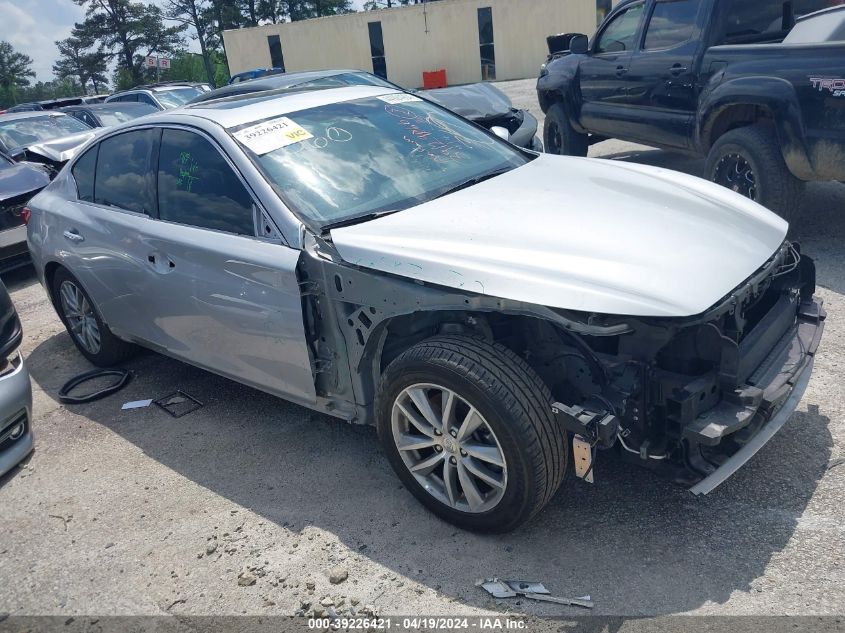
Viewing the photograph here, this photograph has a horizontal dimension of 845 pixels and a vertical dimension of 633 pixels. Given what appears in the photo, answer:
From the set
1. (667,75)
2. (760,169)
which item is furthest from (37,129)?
(760,169)

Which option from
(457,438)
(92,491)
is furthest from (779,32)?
(92,491)

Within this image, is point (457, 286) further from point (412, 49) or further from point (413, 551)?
point (412, 49)

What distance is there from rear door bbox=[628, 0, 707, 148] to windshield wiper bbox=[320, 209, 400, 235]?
4.18 m

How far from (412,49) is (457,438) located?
107ft

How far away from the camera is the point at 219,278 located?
350cm

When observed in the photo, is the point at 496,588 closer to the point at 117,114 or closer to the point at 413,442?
the point at 413,442

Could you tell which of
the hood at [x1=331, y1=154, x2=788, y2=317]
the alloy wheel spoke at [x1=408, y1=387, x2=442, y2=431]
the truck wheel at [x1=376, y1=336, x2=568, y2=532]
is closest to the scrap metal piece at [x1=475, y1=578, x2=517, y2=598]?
the truck wheel at [x1=376, y1=336, x2=568, y2=532]

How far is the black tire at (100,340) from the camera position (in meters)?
4.85

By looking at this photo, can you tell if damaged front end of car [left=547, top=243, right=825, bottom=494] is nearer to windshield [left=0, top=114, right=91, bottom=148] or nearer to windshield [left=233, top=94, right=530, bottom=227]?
windshield [left=233, top=94, right=530, bottom=227]

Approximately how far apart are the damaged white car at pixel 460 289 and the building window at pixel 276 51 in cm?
3289

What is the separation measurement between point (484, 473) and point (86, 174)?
3.39m

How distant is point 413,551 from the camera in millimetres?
2928

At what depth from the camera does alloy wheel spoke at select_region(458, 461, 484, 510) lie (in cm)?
289

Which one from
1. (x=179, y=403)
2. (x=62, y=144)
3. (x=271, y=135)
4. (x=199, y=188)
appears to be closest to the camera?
(x=271, y=135)
